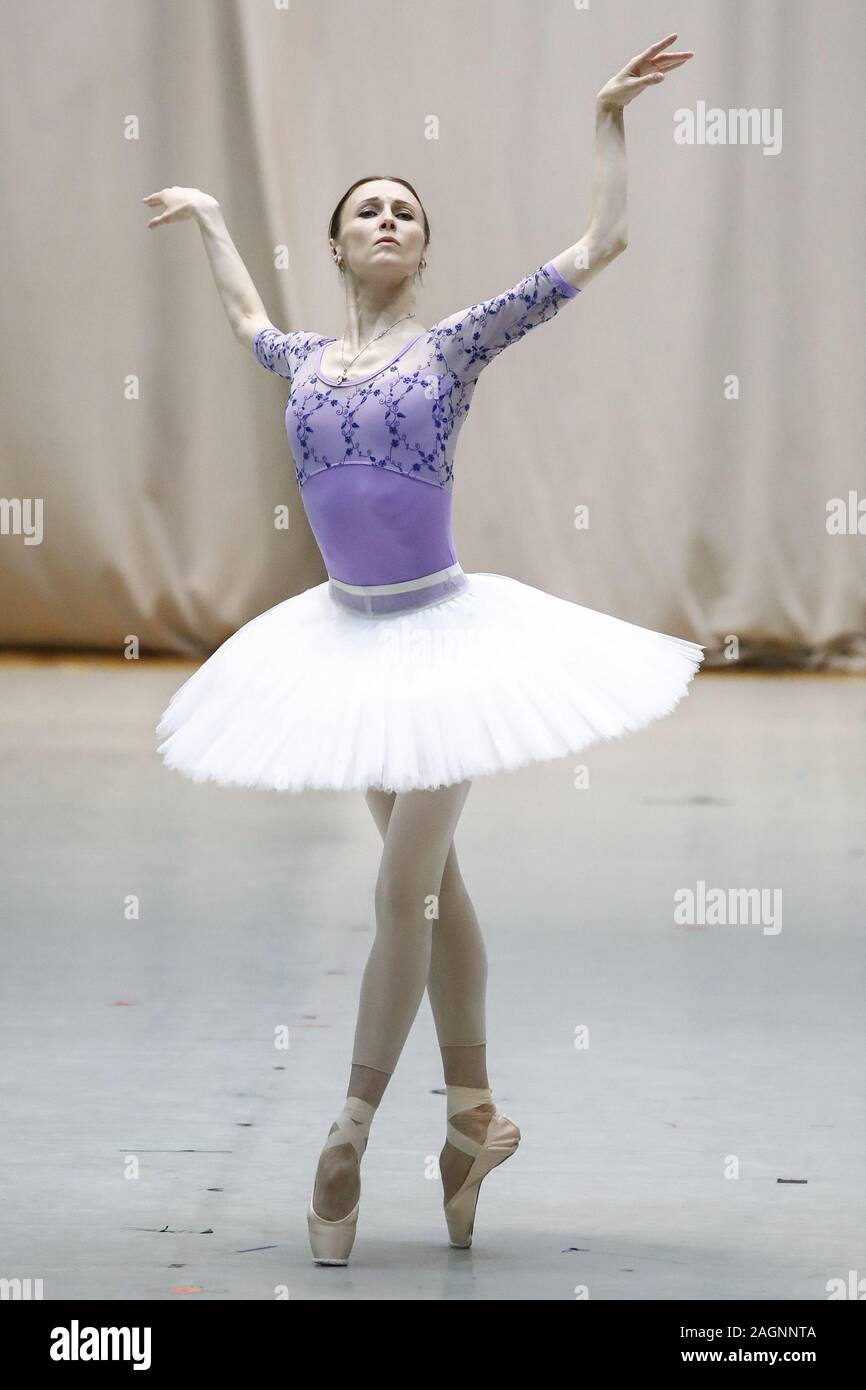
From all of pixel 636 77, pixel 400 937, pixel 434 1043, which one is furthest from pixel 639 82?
pixel 434 1043

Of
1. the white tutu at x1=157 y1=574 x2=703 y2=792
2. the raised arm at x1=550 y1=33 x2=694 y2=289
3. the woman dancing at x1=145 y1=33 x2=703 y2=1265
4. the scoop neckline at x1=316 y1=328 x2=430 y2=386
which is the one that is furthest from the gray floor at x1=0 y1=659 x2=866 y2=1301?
the raised arm at x1=550 y1=33 x2=694 y2=289

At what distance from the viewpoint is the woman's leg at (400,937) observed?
1.84 m

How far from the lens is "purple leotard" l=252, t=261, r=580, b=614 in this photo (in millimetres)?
1883

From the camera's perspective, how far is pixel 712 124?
620cm

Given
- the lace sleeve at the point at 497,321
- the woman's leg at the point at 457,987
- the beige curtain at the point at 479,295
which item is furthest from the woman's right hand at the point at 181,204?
the beige curtain at the point at 479,295

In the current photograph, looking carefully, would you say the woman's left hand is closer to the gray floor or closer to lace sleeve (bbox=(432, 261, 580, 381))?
lace sleeve (bbox=(432, 261, 580, 381))

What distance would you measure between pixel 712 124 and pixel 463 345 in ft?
15.3

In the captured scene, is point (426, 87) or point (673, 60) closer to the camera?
point (673, 60)

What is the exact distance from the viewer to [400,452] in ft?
6.20

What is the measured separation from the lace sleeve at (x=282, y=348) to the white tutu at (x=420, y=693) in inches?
10.5

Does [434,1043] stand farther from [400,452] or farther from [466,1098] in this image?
[400,452]

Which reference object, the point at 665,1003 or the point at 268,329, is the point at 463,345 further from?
the point at 665,1003

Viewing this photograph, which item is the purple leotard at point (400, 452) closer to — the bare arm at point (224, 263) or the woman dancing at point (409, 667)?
the woman dancing at point (409, 667)
